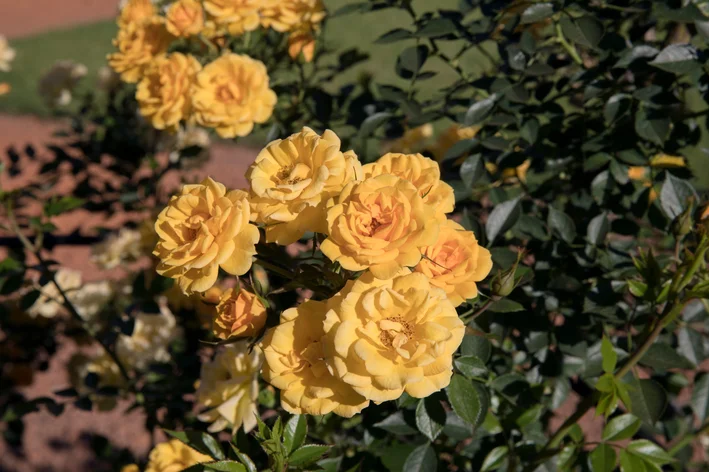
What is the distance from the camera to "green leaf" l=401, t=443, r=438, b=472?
0.71 meters

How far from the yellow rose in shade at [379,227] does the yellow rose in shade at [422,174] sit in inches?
1.9

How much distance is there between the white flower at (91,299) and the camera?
1.54 metres

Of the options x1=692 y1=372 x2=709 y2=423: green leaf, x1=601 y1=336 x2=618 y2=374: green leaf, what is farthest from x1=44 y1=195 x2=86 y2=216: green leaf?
x1=692 y1=372 x2=709 y2=423: green leaf

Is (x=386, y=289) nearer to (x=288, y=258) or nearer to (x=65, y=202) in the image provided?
(x=288, y=258)

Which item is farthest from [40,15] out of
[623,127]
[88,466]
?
[623,127]

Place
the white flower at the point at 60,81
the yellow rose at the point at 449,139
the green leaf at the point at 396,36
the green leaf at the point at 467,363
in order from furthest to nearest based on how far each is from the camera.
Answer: the white flower at the point at 60,81, the yellow rose at the point at 449,139, the green leaf at the point at 396,36, the green leaf at the point at 467,363

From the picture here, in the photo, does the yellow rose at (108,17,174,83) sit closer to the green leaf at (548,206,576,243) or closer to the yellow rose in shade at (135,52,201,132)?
the yellow rose in shade at (135,52,201,132)

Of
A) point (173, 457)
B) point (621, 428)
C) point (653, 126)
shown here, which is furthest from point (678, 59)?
point (173, 457)

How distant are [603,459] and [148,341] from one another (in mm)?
1059

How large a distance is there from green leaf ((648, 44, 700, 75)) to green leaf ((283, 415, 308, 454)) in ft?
1.97

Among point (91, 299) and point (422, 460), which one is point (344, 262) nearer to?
point (422, 460)

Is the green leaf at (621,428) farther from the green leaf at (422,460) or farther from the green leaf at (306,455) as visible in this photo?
the green leaf at (306,455)

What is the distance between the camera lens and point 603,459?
2.27 feet

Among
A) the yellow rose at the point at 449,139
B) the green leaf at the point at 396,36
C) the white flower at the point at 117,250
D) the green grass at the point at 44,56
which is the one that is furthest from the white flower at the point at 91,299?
the green grass at the point at 44,56
